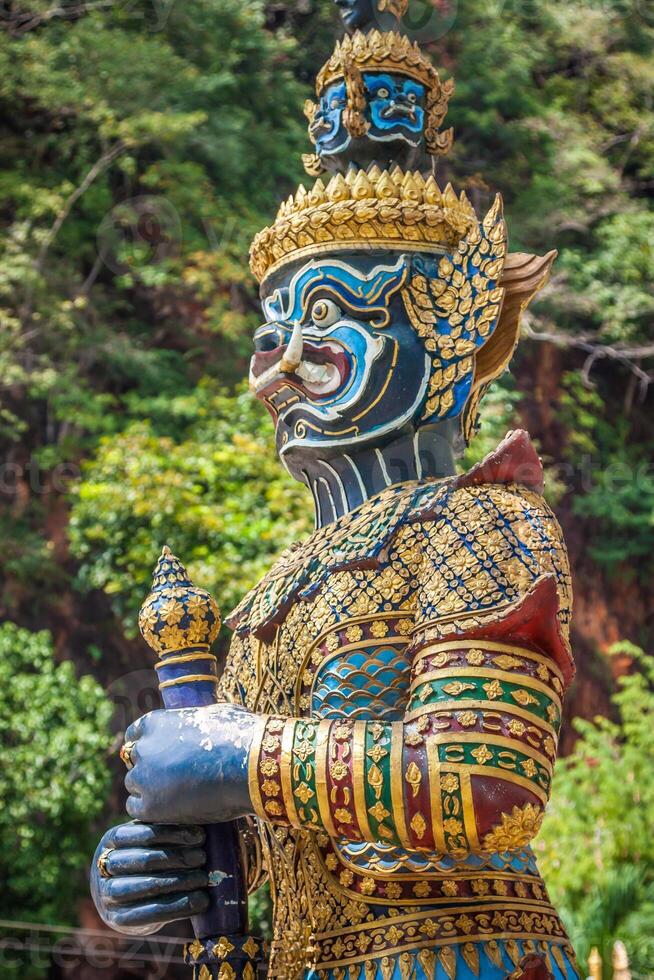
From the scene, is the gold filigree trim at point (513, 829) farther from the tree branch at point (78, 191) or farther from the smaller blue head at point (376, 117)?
the tree branch at point (78, 191)

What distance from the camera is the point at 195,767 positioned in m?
3.16

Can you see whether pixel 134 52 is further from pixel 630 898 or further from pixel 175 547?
pixel 630 898

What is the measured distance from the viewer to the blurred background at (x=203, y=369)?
10.4m

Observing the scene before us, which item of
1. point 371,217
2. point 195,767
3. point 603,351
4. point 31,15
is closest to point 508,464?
point 371,217

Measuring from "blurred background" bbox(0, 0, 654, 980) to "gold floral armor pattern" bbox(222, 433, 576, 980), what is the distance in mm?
6039

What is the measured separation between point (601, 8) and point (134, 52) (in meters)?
6.24

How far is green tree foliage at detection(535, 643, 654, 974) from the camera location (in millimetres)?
8969

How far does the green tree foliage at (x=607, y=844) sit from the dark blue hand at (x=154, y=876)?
594cm

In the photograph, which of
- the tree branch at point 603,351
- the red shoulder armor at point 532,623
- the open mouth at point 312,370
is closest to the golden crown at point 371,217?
the open mouth at point 312,370

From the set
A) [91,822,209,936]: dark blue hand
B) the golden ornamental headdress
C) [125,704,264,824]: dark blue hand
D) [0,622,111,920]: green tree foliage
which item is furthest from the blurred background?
[125,704,264,824]: dark blue hand

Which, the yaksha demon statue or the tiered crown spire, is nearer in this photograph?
the yaksha demon statue

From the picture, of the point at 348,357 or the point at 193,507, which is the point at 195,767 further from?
the point at 193,507

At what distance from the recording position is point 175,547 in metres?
10.5

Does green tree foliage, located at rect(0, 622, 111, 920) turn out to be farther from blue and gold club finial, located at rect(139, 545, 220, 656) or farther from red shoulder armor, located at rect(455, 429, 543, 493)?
red shoulder armor, located at rect(455, 429, 543, 493)
